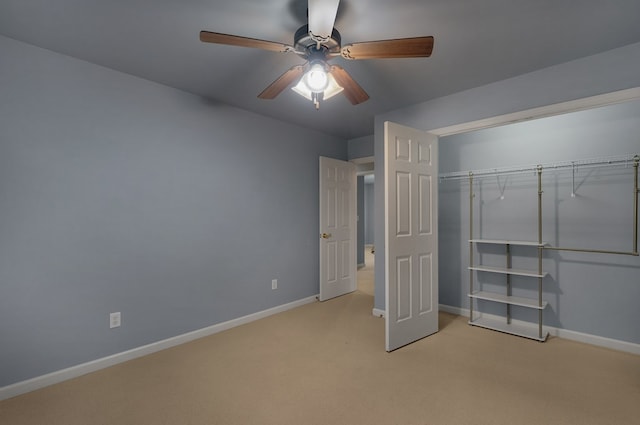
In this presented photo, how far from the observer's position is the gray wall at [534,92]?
7.51 ft

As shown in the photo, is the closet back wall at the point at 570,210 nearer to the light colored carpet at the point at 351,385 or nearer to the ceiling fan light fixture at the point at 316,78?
the light colored carpet at the point at 351,385

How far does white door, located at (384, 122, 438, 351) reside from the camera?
2.73 m

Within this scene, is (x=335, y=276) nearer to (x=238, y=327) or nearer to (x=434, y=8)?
(x=238, y=327)

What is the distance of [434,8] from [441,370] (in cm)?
262

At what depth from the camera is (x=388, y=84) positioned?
2.84 m

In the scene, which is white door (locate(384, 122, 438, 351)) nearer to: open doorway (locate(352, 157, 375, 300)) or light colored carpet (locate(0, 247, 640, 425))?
light colored carpet (locate(0, 247, 640, 425))

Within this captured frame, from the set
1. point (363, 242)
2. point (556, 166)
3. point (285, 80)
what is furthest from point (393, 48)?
point (363, 242)

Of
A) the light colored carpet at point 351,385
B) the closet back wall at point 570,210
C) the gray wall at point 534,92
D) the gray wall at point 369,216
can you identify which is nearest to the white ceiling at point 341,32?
the gray wall at point 534,92

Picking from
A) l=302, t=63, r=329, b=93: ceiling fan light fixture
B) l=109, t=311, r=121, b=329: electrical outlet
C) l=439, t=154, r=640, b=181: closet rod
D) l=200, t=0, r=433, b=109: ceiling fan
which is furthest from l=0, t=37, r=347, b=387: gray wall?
l=439, t=154, r=640, b=181: closet rod

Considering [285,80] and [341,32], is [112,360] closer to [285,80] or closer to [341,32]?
[285,80]

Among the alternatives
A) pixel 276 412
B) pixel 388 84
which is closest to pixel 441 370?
pixel 276 412

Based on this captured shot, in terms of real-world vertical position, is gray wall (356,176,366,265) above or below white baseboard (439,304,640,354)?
above

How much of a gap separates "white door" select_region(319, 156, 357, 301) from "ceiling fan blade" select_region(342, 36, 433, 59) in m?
2.57

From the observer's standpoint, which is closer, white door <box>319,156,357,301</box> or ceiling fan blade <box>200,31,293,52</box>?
ceiling fan blade <box>200,31,293,52</box>
